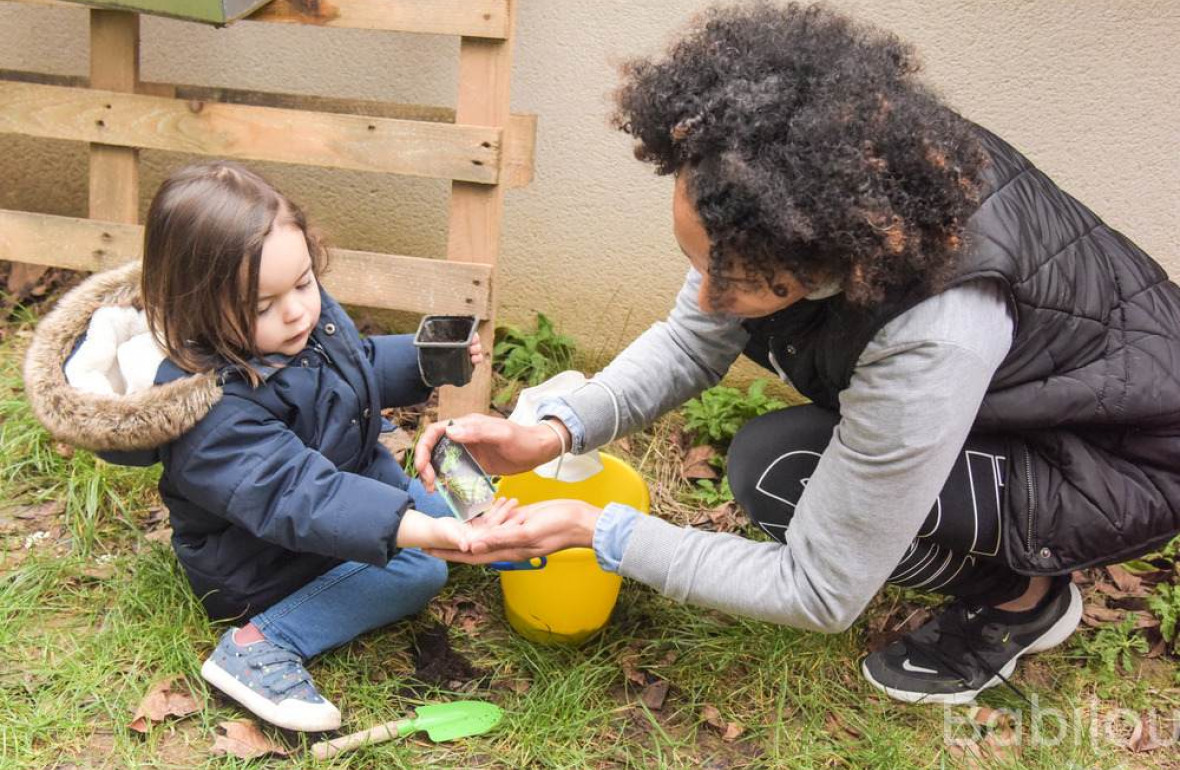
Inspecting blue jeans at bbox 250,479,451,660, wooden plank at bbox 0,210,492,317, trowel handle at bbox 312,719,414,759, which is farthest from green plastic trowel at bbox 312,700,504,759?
wooden plank at bbox 0,210,492,317

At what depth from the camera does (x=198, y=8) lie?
98.6 inches

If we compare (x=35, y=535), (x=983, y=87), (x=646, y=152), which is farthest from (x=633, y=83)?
(x=35, y=535)

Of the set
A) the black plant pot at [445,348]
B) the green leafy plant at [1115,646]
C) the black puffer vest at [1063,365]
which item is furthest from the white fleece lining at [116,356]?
the green leafy plant at [1115,646]

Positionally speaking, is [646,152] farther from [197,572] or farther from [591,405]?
[197,572]

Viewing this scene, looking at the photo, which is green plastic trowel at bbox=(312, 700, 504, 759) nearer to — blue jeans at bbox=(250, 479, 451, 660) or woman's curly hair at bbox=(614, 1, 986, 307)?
blue jeans at bbox=(250, 479, 451, 660)

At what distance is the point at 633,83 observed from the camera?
1.53 meters

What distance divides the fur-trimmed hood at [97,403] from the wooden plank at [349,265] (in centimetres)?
84

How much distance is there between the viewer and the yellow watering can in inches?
81.8

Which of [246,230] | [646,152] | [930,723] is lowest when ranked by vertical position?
[930,723]

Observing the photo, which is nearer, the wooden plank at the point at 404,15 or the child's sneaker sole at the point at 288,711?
the child's sneaker sole at the point at 288,711

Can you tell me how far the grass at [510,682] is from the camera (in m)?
1.96

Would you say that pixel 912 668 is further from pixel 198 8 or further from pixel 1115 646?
pixel 198 8

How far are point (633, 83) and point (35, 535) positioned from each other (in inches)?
71.0

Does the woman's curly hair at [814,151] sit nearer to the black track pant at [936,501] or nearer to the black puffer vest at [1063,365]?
the black puffer vest at [1063,365]
